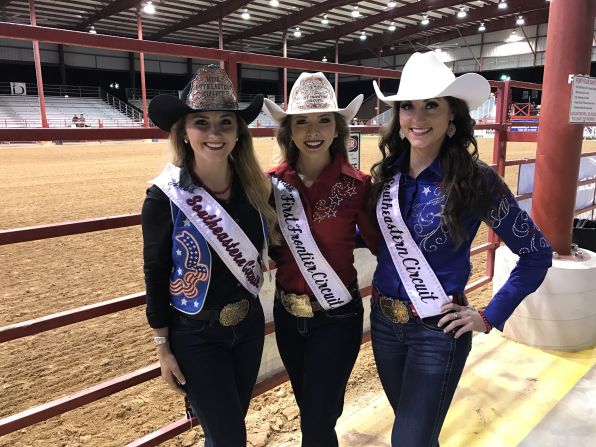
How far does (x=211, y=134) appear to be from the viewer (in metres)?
1.55

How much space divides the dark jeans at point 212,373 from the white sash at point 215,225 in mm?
193

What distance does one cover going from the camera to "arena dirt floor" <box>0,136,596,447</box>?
267cm

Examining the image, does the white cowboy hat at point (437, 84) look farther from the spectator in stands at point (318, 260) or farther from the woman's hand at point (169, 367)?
the woman's hand at point (169, 367)

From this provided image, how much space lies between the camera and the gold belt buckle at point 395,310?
1676 mm

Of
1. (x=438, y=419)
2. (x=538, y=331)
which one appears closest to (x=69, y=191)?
(x=538, y=331)

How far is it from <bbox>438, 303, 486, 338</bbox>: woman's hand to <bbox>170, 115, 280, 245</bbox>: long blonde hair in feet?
2.21

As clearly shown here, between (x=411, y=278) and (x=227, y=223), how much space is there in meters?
0.66

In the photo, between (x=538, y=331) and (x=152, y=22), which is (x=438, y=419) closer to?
(x=538, y=331)

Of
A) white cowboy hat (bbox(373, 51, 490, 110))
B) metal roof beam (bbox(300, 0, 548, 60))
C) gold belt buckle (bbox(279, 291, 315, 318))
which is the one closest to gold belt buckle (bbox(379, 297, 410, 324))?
gold belt buckle (bbox(279, 291, 315, 318))

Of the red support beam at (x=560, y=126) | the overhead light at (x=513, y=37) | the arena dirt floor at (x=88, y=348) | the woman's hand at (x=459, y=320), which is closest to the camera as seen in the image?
the woman's hand at (x=459, y=320)

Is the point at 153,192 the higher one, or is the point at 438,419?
the point at 153,192

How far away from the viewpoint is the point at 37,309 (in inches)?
160

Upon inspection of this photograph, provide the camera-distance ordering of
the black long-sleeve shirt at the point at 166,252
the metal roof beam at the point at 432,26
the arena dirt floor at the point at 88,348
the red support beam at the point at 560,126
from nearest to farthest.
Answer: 1. the black long-sleeve shirt at the point at 166,252
2. the arena dirt floor at the point at 88,348
3. the red support beam at the point at 560,126
4. the metal roof beam at the point at 432,26

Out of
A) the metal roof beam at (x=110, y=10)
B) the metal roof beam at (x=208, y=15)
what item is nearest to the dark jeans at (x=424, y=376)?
the metal roof beam at (x=110, y=10)
